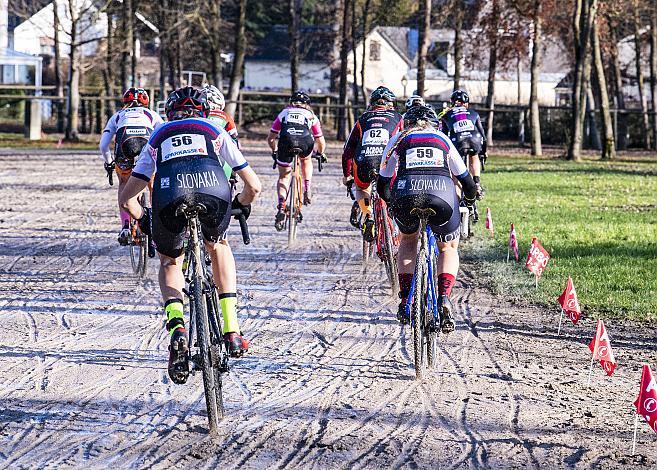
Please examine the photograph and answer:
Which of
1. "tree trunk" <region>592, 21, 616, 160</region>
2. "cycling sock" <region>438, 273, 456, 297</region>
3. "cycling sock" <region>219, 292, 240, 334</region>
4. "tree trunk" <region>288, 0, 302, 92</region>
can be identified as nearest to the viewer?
"cycling sock" <region>219, 292, 240, 334</region>

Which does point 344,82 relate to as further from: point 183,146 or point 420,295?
point 183,146

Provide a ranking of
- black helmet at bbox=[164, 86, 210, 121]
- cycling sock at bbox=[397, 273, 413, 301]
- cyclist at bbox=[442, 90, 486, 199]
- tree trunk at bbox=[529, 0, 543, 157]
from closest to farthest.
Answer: black helmet at bbox=[164, 86, 210, 121], cycling sock at bbox=[397, 273, 413, 301], cyclist at bbox=[442, 90, 486, 199], tree trunk at bbox=[529, 0, 543, 157]

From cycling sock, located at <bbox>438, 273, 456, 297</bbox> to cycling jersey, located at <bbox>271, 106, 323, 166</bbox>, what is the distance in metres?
7.38

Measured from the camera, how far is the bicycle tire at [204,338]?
21.9ft

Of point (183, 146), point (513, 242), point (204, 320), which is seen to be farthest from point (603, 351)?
point (513, 242)

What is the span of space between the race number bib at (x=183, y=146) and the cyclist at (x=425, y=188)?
1.93 m

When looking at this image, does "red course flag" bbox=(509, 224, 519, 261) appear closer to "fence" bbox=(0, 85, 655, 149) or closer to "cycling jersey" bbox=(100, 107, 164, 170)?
Result: "cycling jersey" bbox=(100, 107, 164, 170)

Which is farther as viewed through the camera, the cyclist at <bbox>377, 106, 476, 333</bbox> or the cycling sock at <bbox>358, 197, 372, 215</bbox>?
the cycling sock at <bbox>358, 197, 372, 215</bbox>

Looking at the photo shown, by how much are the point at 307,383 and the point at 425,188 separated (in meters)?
1.61

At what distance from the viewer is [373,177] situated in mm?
12906

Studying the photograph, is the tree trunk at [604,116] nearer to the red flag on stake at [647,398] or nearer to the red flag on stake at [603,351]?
the red flag on stake at [603,351]

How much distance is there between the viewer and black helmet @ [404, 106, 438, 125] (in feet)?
28.7

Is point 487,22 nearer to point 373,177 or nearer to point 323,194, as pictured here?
point 323,194

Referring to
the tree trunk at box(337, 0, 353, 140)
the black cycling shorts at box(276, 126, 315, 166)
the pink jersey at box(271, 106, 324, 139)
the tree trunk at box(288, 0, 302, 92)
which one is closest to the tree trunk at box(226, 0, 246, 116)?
the tree trunk at box(288, 0, 302, 92)
